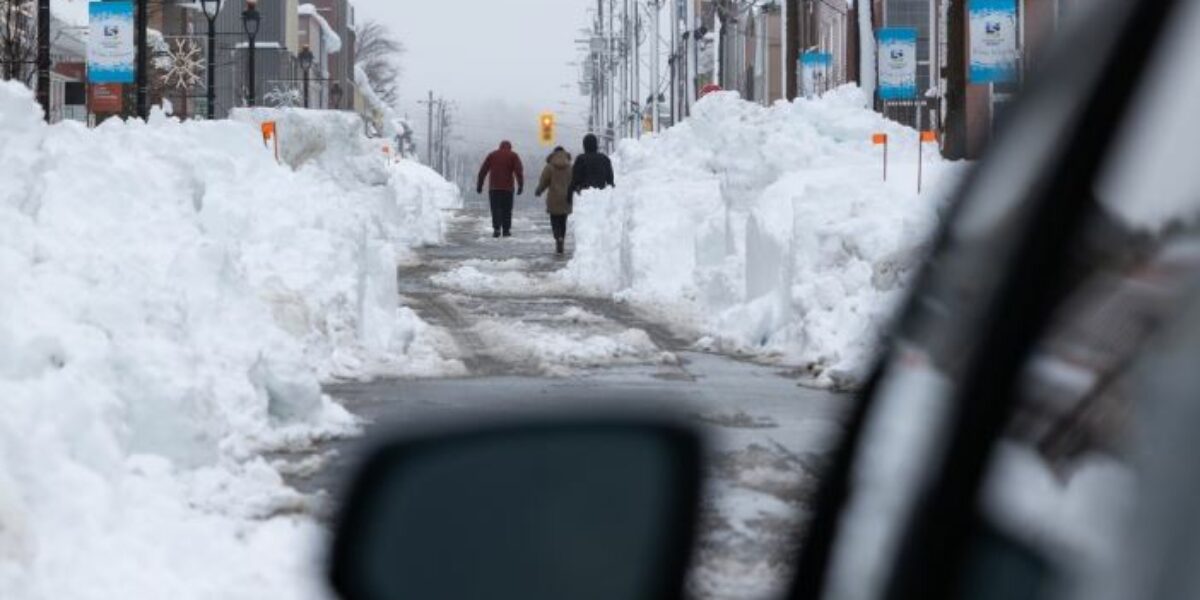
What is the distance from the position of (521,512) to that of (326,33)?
369 ft

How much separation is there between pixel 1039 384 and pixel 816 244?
13.4 meters

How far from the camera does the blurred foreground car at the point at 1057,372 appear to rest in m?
0.84

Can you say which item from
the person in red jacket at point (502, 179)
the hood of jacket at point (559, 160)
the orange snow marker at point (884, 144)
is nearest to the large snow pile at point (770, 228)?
the orange snow marker at point (884, 144)

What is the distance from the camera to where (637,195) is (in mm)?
22422

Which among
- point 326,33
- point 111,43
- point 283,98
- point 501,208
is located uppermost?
point 326,33

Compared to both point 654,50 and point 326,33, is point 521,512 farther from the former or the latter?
point 326,33

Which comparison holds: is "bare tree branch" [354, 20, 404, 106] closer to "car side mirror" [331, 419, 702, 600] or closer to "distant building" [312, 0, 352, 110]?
"distant building" [312, 0, 352, 110]

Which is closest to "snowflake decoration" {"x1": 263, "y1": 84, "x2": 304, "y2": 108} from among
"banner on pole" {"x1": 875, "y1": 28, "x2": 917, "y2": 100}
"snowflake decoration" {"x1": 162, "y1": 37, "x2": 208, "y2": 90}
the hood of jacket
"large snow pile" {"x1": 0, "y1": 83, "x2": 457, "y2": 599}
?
"snowflake decoration" {"x1": 162, "y1": 37, "x2": 208, "y2": 90}

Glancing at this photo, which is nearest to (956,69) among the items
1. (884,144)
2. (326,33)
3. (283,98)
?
(884,144)

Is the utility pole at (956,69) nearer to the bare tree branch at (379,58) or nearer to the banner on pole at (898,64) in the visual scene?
the banner on pole at (898,64)

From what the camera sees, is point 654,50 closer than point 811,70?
No

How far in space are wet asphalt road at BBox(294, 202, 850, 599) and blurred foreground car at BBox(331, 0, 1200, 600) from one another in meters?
0.25

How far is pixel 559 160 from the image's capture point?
3048cm

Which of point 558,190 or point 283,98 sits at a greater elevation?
point 283,98
